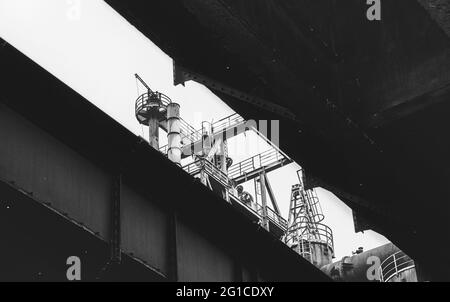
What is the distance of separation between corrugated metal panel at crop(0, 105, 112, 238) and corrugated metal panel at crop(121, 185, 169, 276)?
1.18ft

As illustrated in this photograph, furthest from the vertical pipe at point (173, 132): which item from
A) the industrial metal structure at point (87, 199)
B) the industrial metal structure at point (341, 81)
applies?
the industrial metal structure at point (341, 81)

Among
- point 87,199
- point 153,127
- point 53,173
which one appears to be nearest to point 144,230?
point 87,199

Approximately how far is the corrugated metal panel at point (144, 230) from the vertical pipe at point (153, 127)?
28426 mm

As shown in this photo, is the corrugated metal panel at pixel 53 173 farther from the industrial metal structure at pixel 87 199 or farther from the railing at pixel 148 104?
the railing at pixel 148 104

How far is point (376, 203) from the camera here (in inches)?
354

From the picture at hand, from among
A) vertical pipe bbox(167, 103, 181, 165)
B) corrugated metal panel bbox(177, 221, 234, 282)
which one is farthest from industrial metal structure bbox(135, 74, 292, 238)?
corrugated metal panel bbox(177, 221, 234, 282)

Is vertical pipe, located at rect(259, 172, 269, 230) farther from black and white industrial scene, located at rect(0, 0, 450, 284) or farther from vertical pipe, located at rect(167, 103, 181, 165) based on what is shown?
black and white industrial scene, located at rect(0, 0, 450, 284)

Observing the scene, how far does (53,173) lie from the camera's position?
10.1 meters

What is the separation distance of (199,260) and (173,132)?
27.3m

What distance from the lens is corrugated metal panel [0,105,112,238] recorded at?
31.4 ft

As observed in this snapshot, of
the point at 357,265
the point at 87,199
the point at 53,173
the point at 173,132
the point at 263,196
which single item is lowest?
the point at 87,199

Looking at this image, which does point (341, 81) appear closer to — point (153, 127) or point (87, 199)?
point (87, 199)

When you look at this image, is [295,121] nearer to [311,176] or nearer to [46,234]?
[311,176]
